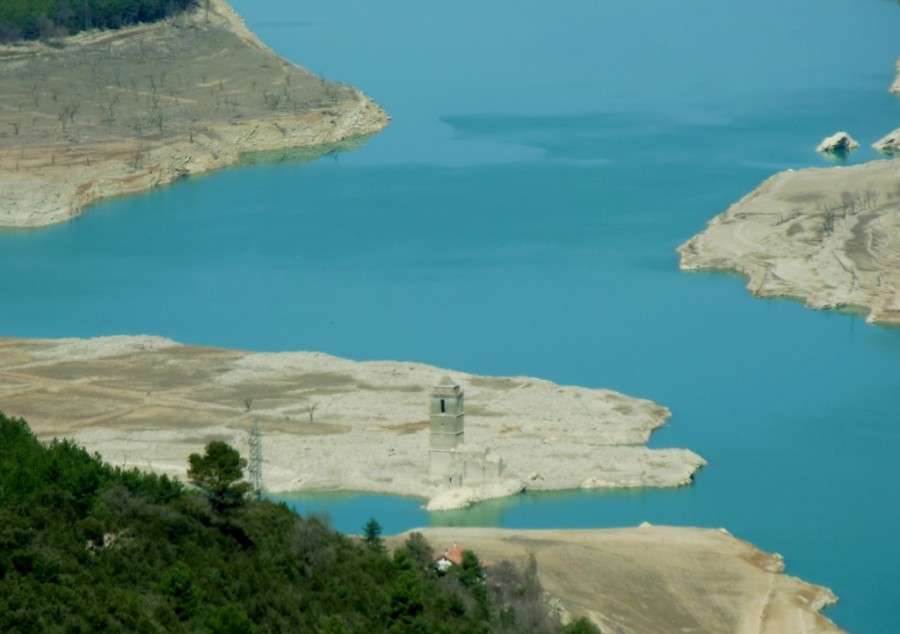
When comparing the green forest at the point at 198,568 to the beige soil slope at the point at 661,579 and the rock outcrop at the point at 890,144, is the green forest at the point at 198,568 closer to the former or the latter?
the beige soil slope at the point at 661,579

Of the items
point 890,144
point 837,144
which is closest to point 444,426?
point 837,144

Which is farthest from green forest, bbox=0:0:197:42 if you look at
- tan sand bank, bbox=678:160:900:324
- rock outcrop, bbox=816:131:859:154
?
tan sand bank, bbox=678:160:900:324

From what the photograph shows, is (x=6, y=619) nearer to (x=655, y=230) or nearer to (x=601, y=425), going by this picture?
(x=601, y=425)

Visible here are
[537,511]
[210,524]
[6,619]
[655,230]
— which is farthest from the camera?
[655,230]

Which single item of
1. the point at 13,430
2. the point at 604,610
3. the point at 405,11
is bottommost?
the point at 604,610

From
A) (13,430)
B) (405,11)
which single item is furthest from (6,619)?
(405,11)

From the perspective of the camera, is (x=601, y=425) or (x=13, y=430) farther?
(x=601, y=425)

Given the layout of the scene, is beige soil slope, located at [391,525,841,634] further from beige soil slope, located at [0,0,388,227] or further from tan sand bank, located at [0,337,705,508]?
beige soil slope, located at [0,0,388,227]

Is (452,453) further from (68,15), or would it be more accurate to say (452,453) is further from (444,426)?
(68,15)
